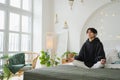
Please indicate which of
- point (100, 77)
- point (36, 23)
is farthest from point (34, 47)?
point (100, 77)

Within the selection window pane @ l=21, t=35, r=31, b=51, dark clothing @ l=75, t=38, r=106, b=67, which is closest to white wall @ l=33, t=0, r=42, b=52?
window pane @ l=21, t=35, r=31, b=51

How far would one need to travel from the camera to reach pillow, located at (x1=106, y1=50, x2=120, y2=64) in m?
4.57

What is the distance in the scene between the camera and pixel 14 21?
6.28m

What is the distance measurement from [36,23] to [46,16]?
434 mm

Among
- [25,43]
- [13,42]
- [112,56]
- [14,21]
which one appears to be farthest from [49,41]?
[112,56]

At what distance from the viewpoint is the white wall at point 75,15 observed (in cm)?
610

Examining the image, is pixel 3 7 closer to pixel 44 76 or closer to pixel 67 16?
pixel 67 16

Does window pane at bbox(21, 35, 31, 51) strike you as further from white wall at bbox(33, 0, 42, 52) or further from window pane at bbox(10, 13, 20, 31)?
window pane at bbox(10, 13, 20, 31)

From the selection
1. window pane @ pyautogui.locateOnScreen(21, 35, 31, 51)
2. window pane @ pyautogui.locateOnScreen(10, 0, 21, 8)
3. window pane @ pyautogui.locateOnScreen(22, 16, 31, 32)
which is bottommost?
window pane @ pyautogui.locateOnScreen(21, 35, 31, 51)

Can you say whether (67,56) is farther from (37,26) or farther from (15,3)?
(15,3)

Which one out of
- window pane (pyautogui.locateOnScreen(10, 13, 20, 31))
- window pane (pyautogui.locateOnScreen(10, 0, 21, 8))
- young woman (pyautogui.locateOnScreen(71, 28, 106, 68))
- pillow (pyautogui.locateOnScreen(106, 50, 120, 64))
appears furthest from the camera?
window pane (pyautogui.locateOnScreen(10, 0, 21, 8))

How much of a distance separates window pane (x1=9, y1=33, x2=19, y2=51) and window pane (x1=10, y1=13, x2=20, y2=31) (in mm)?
197

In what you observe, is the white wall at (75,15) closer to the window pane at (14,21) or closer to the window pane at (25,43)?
the window pane at (25,43)

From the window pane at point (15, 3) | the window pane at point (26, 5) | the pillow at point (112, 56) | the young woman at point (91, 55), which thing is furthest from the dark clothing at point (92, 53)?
the window pane at point (26, 5)
